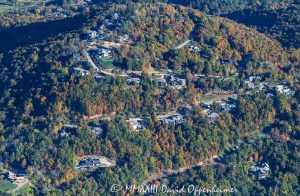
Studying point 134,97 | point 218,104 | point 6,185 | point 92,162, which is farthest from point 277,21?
point 6,185

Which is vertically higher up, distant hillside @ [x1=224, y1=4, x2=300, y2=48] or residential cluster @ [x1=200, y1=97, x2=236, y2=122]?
distant hillside @ [x1=224, y1=4, x2=300, y2=48]

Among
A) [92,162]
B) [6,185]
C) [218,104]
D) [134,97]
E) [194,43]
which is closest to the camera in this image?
[6,185]

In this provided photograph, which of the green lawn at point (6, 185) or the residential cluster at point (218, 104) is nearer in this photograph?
the green lawn at point (6, 185)

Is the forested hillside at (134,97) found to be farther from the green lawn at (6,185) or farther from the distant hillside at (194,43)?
the green lawn at (6,185)

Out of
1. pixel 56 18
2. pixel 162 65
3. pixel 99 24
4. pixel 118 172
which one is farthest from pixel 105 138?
pixel 56 18

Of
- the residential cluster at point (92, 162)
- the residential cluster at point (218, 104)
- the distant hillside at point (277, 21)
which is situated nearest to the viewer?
the residential cluster at point (92, 162)

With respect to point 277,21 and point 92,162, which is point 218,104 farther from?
point 277,21

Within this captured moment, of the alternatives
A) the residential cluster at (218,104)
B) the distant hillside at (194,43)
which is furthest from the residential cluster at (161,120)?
the distant hillside at (194,43)

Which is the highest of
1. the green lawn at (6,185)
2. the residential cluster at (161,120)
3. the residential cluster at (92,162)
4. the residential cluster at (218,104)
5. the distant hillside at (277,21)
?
the distant hillside at (277,21)

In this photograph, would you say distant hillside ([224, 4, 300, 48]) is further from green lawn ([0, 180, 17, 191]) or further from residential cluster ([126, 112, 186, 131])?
green lawn ([0, 180, 17, 191])

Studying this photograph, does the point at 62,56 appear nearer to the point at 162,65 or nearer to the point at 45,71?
the point at 45,71

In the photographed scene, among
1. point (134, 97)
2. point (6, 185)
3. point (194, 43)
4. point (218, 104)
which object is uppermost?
point (194, 43)

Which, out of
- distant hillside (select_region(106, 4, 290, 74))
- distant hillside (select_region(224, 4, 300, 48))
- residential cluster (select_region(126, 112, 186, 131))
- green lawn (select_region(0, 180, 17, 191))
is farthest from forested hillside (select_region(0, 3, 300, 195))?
distant hillside (select_region(224, 4, 300, 48))

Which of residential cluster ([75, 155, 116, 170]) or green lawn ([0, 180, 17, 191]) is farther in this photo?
residential cluster ([75, 155, 116, 170])
